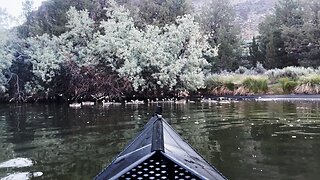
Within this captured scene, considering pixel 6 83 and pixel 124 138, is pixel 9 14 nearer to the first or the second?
pixel 6 83

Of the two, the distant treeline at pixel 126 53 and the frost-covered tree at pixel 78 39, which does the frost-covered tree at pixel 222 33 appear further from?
the frost-covered tree at pixel 78 39

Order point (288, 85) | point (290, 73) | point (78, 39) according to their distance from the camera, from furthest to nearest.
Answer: point (78, 39)
point (290, 73)
point (288, 85)

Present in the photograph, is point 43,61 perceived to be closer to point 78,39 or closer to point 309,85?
point 78,39

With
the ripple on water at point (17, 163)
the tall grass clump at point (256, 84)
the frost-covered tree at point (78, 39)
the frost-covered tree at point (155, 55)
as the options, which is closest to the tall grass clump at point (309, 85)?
the tall grass clump at point (256, 84)

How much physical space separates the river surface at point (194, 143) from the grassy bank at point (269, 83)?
7164 millimetres

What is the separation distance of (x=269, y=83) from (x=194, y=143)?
14.6 meters

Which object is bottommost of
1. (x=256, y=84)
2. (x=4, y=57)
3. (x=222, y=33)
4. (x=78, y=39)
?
(x=256, y=84)

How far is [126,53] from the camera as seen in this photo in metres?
20.7

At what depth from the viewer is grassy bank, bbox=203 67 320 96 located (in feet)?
66.6

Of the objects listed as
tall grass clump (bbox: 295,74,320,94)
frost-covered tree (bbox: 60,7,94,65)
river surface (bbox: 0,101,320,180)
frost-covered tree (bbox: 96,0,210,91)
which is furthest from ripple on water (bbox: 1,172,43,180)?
tall grass clump (bbox: 295,74,320,94)

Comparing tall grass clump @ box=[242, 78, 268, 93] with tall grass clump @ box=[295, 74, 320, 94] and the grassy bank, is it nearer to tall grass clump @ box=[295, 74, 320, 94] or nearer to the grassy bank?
the grassy bank

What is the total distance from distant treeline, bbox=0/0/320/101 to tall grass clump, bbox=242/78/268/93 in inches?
97.2

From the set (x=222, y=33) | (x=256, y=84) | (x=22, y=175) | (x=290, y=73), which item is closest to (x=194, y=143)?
(x=22, y=175)

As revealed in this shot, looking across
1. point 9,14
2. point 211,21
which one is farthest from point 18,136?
point 9,14
